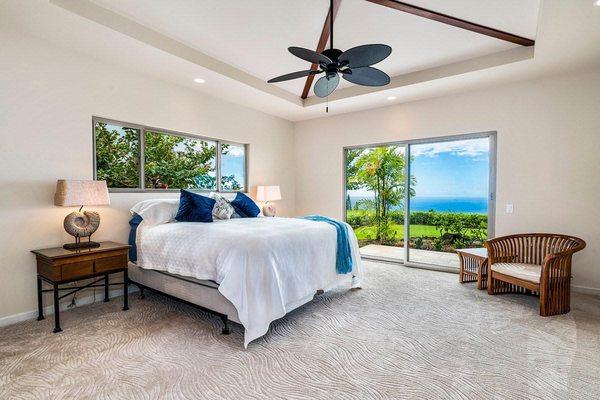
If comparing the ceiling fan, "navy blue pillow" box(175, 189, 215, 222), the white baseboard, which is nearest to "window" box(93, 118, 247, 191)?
"navy blue pillow" box(175, 189, 215, 222)

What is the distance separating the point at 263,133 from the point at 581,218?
4889 mm

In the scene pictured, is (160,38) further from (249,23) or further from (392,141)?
(392,141)

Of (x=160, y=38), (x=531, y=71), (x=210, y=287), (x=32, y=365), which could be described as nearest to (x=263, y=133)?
(x=160, y=38)

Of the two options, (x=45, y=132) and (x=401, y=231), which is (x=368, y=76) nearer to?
(x=401, y=231)

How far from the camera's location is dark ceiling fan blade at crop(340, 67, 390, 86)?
2775mm

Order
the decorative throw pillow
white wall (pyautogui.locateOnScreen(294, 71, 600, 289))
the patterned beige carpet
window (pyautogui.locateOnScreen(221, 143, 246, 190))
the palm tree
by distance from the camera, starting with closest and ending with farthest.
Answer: the patterned beige carpet
white wall (pyautogui.locateOnScreen(294, 71, 600, 289))
the decorative throw pillow
window (pyautogui.locateOnScreen(221, 143, 246, 190))
the palm tree

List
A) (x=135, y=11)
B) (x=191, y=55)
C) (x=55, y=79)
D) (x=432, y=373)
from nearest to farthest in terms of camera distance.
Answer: (x=432, y=373) < (x=135, y=11) < (x=55, y=79) < (x=191, y=55)

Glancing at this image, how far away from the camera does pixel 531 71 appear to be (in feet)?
12.3

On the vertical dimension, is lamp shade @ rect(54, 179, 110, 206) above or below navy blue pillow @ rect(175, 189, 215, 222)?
above

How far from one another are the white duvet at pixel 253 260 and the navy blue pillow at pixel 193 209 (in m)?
0.17

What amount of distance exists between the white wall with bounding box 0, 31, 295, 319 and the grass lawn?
3805 millimetres

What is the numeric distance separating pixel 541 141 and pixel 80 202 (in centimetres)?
552

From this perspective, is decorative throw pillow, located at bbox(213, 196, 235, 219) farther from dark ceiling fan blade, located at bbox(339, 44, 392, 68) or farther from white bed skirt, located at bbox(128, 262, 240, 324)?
dark ceiling fan blade, located at bbox(339, 44, 392, 68)

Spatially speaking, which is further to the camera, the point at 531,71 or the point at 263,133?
the point at 263,133
